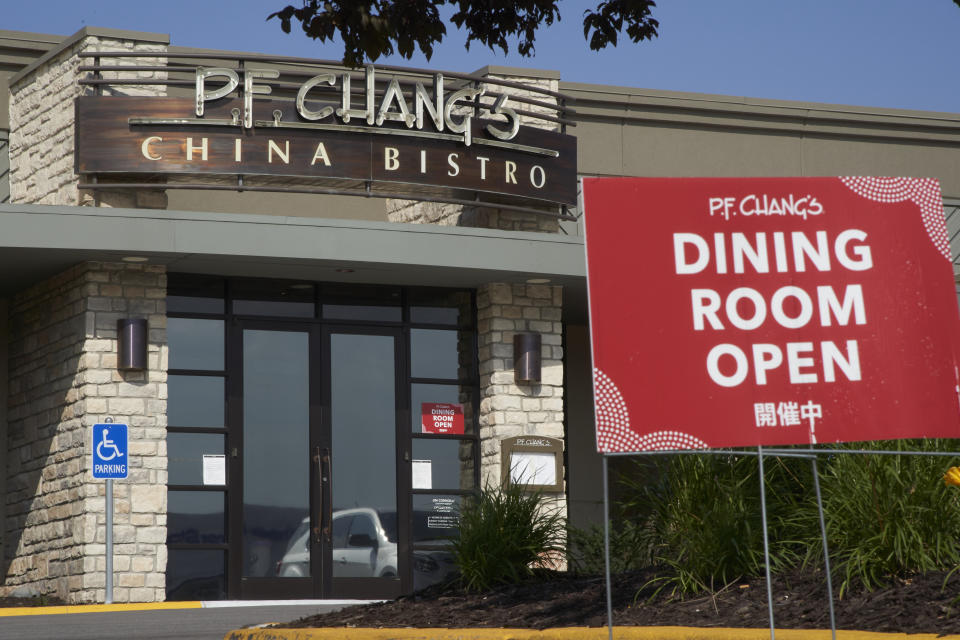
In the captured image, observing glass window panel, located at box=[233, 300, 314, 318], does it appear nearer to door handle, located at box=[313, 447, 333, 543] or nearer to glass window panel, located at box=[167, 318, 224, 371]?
glass window panel, located at box=[167, 318, 224, 371]

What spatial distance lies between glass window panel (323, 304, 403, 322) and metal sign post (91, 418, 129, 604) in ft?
8.83

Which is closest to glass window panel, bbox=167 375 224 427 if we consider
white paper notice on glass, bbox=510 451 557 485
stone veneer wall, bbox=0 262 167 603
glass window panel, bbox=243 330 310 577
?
glass window panel, bbox=243 330 310 577

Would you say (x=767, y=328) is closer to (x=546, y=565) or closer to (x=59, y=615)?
(x=546, y=565)

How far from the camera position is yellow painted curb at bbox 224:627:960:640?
5848 mm

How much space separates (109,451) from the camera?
491 inches

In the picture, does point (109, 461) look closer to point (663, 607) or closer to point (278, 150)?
point (278, 150)

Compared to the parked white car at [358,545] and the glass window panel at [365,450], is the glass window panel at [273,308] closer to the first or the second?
the glass window panel at [365,450]

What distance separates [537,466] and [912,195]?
8.73 metres

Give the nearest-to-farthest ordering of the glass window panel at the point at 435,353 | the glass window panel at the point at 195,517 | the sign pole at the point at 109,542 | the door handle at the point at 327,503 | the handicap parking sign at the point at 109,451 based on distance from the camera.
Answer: the sign pole at the point at 109,542 → the handicap parking sign at the point at 109,451 → the glass window panel at the point at 195,517 → the door handle at the point at 327,503 → the glass window panel at the point at 435,353

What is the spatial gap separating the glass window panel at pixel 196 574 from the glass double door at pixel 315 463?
13cm

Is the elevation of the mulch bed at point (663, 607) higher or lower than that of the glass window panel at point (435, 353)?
lower

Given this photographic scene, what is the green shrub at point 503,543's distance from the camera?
841cm

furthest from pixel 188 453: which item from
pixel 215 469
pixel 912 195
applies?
pixel 912 195

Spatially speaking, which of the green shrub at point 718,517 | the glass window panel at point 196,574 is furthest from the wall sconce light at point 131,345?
the green shrub at point 718,517
